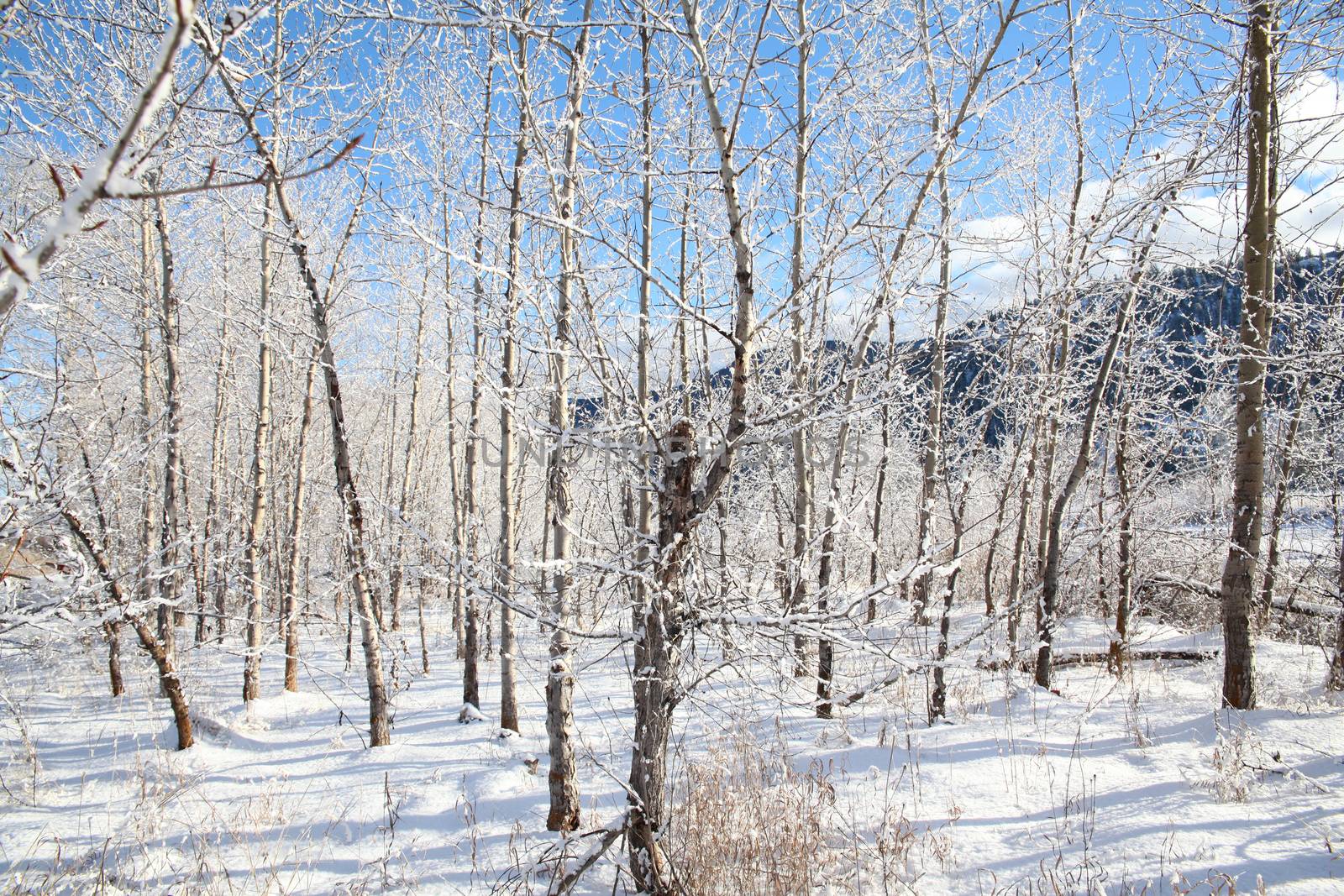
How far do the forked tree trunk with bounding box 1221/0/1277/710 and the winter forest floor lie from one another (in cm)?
49

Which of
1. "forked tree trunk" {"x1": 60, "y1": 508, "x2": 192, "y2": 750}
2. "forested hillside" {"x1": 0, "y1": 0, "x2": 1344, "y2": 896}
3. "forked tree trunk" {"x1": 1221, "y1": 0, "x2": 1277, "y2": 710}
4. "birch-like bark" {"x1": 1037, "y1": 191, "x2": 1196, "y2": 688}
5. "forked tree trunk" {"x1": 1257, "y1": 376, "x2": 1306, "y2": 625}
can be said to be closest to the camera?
"forested hillside" {"x1": 0, "y1": 0, "x2": 1344, "y2": 896}

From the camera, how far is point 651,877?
2.34 metres

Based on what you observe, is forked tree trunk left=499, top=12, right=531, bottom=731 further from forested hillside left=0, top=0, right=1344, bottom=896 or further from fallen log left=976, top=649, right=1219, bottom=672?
fallen log left=976, top=649, right=1219, bottom=672

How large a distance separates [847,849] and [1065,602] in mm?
10135

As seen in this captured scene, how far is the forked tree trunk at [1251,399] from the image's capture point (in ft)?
14.6

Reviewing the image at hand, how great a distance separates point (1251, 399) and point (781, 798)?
435cm

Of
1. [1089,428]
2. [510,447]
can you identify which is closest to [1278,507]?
[1089,428]

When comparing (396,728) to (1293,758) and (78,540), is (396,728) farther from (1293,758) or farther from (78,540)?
(1293,758)

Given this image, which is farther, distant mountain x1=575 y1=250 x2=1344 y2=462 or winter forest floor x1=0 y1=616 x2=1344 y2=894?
winter forest floor x1=0 y1=616 x2=1344 y2=894

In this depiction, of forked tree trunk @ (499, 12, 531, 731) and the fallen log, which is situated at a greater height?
forked tree trunk @ (499, 12, 531, 731)

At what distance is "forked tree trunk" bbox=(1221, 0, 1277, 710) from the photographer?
445 centimetres

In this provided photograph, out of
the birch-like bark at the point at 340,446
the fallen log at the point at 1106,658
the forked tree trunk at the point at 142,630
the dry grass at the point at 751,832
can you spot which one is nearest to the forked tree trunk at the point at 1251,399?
the fallen log at the point at 1106,658

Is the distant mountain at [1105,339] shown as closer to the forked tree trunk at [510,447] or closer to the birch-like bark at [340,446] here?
the forked tree trunk at [510,447]

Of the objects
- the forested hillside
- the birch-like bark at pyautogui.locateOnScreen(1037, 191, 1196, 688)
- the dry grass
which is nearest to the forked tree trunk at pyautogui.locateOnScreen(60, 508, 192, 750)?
the forested hillside
